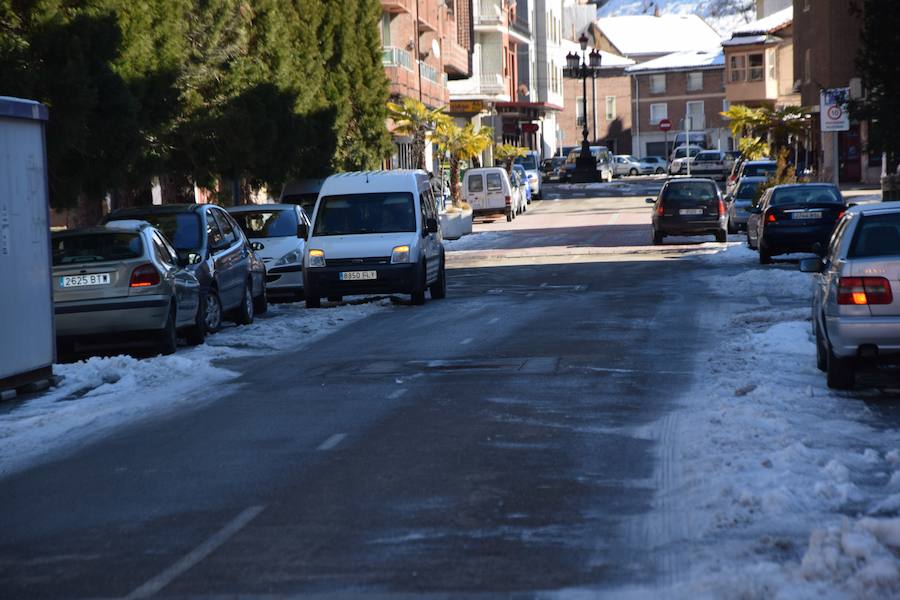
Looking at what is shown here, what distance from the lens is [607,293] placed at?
24.0m

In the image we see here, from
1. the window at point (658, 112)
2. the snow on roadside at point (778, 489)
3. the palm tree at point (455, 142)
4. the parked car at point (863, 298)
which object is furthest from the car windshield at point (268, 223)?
the window at point (658, 112)

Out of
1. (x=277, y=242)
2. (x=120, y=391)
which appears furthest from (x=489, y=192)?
(x=120, y=391)

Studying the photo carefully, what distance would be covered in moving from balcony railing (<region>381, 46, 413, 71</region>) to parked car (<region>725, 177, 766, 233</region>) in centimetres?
1647

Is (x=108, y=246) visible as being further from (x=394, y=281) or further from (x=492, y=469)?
(x=492, y=469)

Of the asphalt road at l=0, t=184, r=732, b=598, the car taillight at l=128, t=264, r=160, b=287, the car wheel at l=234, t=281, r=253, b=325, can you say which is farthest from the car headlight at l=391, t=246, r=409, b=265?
the car taillight at l=128, t=264, r=160, b=287

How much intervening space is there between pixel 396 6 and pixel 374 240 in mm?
34427

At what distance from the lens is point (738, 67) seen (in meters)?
91.5

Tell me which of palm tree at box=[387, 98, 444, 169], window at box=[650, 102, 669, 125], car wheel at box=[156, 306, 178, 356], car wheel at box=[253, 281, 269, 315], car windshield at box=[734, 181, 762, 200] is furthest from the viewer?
window at box=[650, 102, 669, 125]

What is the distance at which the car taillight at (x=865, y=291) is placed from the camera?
12.0 m

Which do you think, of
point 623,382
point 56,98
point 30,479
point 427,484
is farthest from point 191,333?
point 427,484

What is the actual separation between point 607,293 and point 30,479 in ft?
49.5

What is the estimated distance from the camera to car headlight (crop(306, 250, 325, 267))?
22.8 meters

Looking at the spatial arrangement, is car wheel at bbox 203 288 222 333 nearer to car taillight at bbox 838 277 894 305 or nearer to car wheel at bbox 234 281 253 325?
car wheel at bbox 234 281 253 325

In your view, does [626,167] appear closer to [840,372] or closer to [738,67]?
[738,67]
